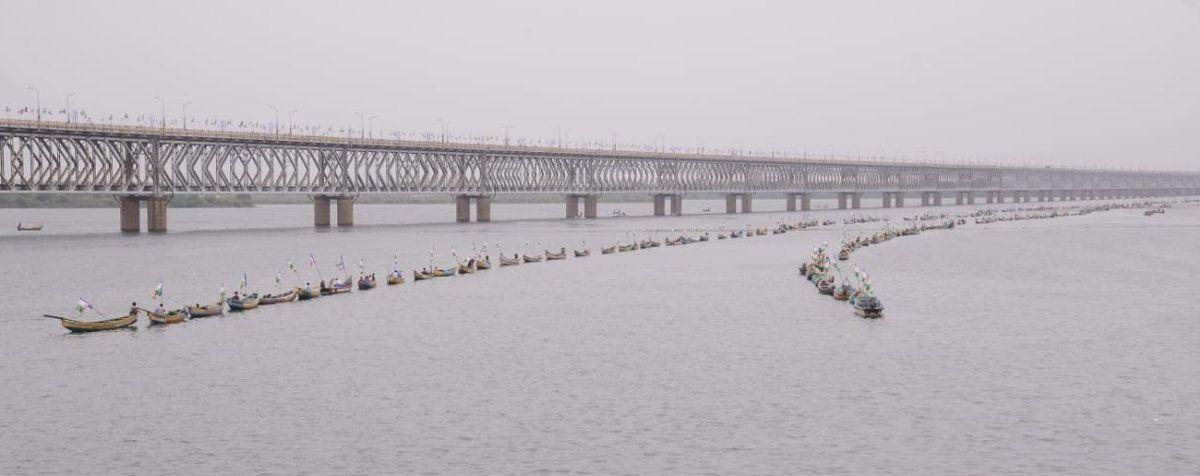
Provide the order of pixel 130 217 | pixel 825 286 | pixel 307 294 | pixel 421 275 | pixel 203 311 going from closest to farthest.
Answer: pixel 203 311, pixel 307 294, pixel 825 286, pixel 421 275, pixel 130 217

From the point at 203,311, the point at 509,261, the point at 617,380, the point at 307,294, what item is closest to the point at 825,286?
the point at 617,380

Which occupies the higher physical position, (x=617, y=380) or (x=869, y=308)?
(x=869, y=308)

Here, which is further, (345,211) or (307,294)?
(345,211)

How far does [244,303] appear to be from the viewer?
217 ft

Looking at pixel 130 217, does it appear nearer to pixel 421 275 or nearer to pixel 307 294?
pixel 421 275

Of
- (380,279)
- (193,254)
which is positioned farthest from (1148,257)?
(193,254)

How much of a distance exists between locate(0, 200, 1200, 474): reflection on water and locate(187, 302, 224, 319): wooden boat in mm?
1413

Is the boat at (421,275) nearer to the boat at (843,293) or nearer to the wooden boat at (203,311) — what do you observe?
the wooden boat at (203,311)

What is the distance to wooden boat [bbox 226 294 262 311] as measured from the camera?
2571 inches

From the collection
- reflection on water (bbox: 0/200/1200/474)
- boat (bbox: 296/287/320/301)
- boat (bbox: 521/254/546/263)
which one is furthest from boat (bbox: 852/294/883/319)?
boat (bbox: 521/254/546/263)

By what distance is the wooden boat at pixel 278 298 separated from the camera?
69062 millimetres

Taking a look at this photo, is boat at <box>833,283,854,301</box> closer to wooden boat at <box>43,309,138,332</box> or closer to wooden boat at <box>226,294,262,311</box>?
wooden boat at <box>226,294,262,311</box>

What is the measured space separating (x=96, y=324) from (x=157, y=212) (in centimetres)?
10245

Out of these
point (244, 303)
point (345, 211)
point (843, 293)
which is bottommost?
point (244, 303)
